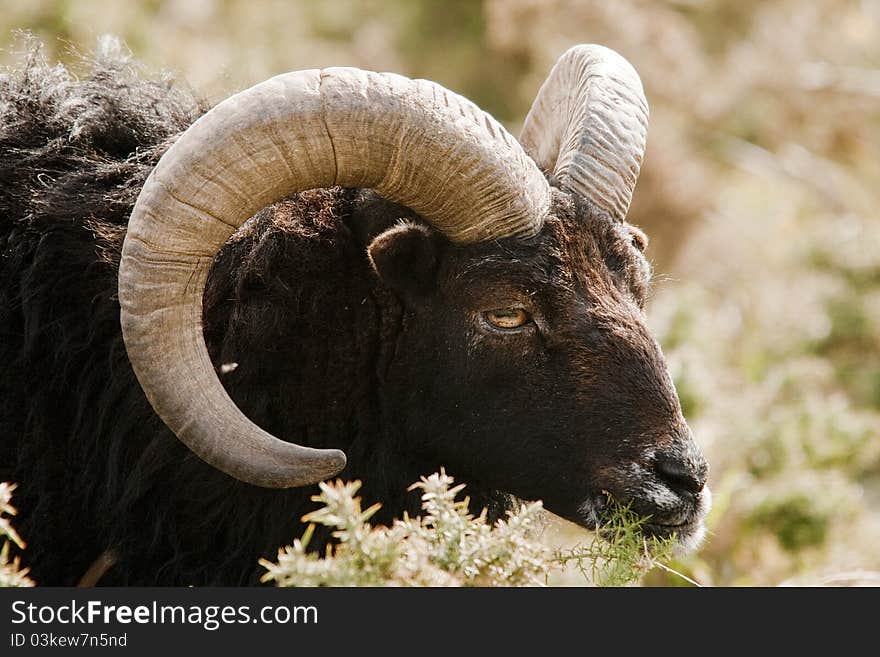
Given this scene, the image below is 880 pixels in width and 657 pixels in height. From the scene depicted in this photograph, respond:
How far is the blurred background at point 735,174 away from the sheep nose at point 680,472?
4.85 ft

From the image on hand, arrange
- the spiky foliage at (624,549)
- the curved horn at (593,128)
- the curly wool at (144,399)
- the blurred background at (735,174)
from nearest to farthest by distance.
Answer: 1. the spiky foliage at (624,549)
2. the curly wool at (144,399)
3. the curved horn at (593,128)
4. the blurred background at (735,174)

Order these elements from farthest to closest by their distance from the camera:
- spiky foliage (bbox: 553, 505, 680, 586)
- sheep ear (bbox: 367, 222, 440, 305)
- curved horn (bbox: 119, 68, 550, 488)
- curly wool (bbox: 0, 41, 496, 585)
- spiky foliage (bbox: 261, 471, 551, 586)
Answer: curly wool (bbox: 0, 41, 496, 585) < sheep ear (bbox: 367, 222, 440, 305) < spiky foliage (bbox: 553, 505, 680, 586) < curved horn (bbox: 119, 68, 550, 488) < spiky foliage (bbox: 261, 471, 551, 586)

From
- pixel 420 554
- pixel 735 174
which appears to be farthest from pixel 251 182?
pixel 735 174

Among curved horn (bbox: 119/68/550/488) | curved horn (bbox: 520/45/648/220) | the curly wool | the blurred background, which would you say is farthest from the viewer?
the blurred background

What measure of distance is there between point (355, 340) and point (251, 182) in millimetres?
1091

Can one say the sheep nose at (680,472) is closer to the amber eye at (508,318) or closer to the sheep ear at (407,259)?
the amber eye at (508,318)

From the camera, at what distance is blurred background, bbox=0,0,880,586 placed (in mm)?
10531

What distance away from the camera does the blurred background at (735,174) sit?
10.5 meters

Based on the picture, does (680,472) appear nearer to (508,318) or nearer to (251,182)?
(508,318)

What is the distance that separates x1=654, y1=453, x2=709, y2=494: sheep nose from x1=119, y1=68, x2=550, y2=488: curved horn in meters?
1.58

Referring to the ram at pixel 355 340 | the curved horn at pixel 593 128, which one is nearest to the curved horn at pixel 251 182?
the ram at pixel 355 340

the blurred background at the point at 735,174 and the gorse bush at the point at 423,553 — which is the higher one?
the blurred background at the point at 735,174

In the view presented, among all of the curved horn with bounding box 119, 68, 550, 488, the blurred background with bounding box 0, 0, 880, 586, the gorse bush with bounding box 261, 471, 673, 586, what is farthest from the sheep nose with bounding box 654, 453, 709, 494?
the curved horn with bounding box 119, 68, 550, 488

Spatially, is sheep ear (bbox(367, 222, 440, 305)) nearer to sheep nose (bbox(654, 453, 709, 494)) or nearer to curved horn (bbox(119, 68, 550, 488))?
curved horn (bbox(119, 68, 550, 488))
